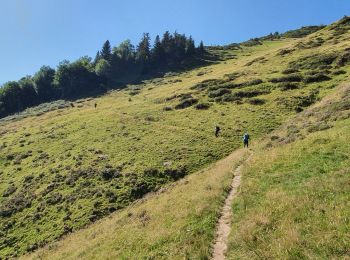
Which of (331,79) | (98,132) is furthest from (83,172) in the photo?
(331,79)

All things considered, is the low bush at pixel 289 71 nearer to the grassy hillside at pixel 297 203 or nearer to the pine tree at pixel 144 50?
the grassy hillside at pixel 297 203

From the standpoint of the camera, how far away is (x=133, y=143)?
5381 centimetres

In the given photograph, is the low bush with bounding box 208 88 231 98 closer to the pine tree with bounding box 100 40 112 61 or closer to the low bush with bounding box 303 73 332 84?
the low bush with bounding box 303 73 332 84

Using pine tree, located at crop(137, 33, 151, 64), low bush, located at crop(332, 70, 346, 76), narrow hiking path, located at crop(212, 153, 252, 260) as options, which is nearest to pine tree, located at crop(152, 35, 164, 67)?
pine tree, located at crop(137, 33, 151, 64)

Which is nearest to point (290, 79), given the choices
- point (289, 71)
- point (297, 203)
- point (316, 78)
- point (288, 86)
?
point (288, 86)

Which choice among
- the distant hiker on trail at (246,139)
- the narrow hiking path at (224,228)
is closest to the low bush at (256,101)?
the distant hiker on trail at (246,139)

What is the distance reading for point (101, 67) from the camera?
6398 inches

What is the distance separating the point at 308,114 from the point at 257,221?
32.0m

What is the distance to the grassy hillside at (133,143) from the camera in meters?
37.8

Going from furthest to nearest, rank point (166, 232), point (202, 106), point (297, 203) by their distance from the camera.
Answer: point (202, 106), point (166, 232), point (297, 203)

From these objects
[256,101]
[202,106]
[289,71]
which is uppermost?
[289,71]

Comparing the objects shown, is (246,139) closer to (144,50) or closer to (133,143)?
(133,143)

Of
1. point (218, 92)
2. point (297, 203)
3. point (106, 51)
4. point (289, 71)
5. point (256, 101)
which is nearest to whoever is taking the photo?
point (297, 203)

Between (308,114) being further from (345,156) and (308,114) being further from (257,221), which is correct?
(257,221)
